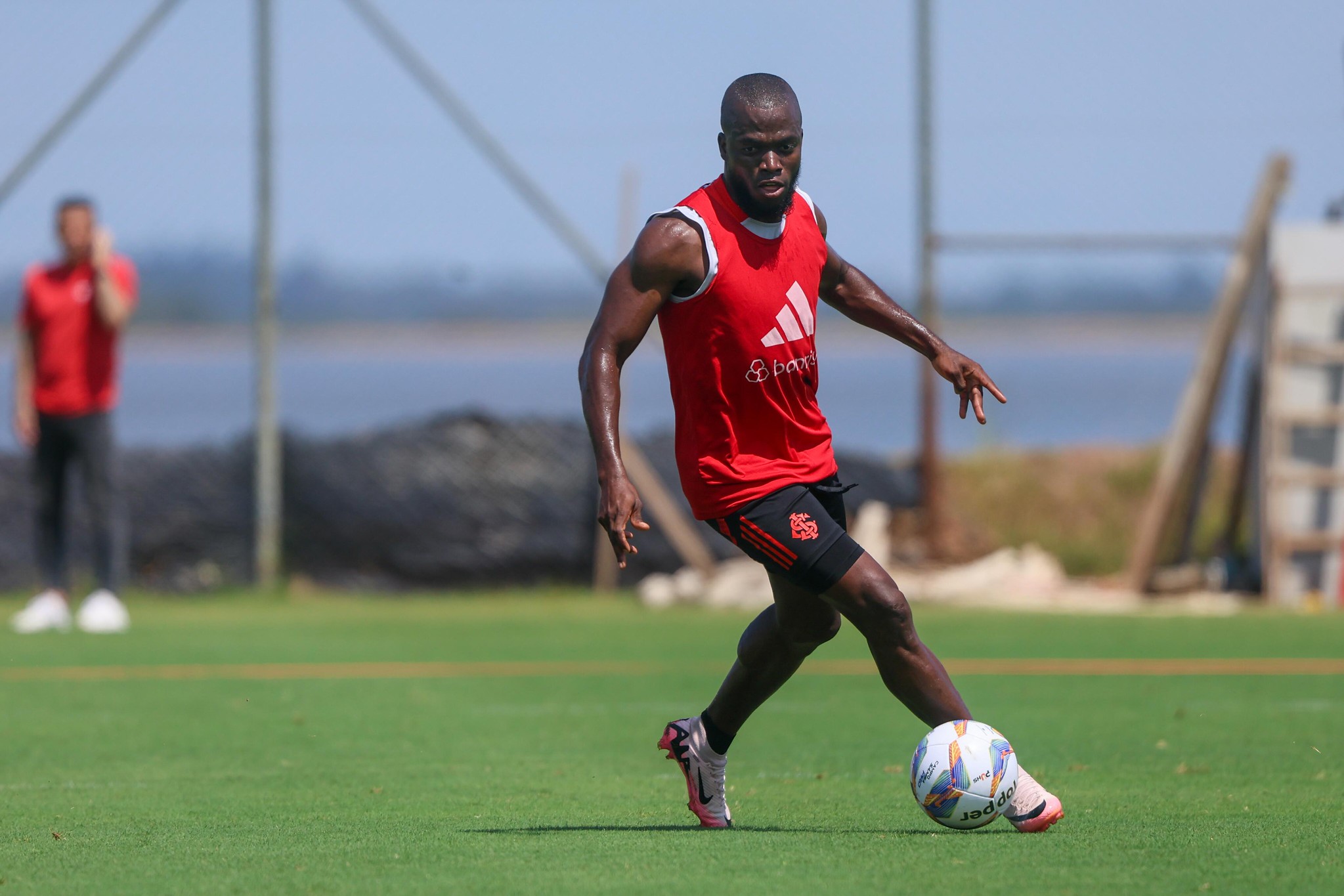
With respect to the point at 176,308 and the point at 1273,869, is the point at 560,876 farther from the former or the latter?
the point at 176,308

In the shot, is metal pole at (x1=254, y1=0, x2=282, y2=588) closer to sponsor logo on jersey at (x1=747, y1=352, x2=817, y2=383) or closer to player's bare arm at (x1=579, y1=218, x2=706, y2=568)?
player's bare arm at (x1=579, y1=218, x2=706, y2=568)

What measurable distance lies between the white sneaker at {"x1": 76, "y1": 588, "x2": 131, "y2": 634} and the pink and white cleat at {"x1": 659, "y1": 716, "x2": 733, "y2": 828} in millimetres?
7202

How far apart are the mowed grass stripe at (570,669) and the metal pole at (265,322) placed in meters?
4.77

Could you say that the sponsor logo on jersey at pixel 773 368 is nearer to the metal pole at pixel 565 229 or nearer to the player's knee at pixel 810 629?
the player's knee at pixel 810 629

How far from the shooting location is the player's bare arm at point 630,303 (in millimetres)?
4844

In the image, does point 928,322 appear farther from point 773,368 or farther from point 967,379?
point 773,368

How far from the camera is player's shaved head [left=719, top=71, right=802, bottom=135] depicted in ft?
16.1

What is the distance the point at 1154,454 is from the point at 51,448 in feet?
35.3

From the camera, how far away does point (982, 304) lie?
50.4 ft

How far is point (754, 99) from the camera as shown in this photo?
16.1 feet

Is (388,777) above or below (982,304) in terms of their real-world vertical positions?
below

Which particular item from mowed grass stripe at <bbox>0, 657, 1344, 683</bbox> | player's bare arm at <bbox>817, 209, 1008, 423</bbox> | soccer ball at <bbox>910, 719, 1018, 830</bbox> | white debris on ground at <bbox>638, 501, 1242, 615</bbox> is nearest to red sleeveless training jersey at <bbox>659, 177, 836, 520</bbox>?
player's bare arm at <bbox>817, 209, 1008, 423</bbox>

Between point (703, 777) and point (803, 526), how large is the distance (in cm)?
84

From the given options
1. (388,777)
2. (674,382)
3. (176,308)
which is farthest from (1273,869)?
(176,308)
